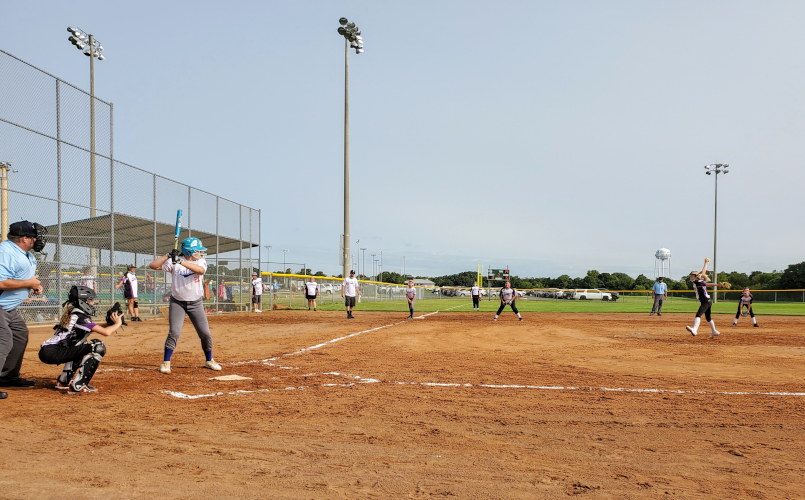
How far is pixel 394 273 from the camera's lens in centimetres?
19175

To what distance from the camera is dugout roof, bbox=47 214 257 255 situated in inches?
676

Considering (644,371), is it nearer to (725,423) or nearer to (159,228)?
(725,423)

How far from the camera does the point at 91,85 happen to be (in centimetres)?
2714

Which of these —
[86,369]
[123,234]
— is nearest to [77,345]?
[86,369]

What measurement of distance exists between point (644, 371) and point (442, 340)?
19.6 ft

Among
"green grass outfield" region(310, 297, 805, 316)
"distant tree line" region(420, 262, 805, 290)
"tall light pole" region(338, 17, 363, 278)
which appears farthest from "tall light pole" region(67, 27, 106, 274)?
"distant tree line" region(420, 262, 805, 290)

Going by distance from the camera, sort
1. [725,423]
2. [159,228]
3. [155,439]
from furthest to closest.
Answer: [159,228]
[725,423]
[155,439]

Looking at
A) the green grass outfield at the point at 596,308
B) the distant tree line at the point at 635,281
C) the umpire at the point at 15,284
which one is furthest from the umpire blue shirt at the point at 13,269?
the distant tree line at the point at 635,281

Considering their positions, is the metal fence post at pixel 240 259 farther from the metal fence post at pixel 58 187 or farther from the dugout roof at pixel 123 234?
the metal fence post at pixel 58 187

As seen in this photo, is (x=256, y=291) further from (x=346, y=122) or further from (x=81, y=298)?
Result: (x=81, y=298)

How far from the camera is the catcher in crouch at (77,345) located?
21.4 feet

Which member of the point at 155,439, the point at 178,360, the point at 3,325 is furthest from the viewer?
the point at 178,360

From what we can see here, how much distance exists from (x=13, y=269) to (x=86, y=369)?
1.41 meters

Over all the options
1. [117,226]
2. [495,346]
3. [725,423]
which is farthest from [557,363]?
[117,226]
